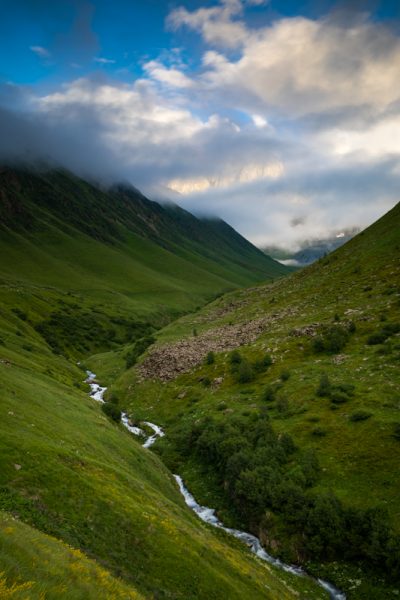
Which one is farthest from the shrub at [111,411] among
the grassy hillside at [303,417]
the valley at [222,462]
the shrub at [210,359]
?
the shrub at [210,359]

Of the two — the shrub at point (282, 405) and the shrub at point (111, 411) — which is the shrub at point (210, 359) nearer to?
the shrub at point (111, 411)

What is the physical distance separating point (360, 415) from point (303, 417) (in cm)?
830

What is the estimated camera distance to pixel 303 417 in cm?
5403

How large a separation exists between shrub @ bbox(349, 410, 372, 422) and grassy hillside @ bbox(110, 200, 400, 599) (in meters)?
0.12

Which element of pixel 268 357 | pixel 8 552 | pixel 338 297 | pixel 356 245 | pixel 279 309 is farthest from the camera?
pixel 356 245

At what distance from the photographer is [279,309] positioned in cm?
10875

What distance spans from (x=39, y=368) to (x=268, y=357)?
4307 centimetres

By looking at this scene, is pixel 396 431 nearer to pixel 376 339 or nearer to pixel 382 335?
pixel 376 339

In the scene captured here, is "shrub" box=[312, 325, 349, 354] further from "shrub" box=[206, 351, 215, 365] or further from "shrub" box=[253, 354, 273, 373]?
"shrub" box=[206, 351, 215, 365]

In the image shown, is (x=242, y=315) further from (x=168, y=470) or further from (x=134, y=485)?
(x=134, y=485)

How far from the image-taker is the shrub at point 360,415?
48188mm

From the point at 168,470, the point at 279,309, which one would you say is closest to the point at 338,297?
A: the point at 279,309

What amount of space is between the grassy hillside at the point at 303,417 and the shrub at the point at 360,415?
0.40 feet

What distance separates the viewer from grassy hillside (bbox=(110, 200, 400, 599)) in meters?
35.9
